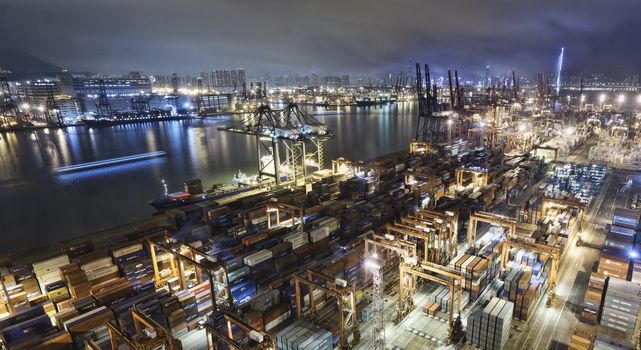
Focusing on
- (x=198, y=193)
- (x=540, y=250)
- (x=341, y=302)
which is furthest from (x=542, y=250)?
(x=198, y=193)

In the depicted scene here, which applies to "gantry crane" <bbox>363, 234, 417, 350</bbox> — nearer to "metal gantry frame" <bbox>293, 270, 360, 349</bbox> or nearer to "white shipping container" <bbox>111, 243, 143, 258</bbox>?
"metal gantry frame" <bbox>293, 270, 360, 349</bbox>

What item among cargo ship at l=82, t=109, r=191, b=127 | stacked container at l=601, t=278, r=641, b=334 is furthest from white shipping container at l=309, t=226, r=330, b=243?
cargo ship at l=82, t=109, r=191, b=127

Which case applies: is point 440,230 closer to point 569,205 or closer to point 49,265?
Result: point 569,205

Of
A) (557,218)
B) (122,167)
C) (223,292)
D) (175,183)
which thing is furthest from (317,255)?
(122,167)

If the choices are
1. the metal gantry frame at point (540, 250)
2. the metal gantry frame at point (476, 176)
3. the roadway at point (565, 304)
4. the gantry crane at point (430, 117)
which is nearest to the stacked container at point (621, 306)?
the roadway at point (565, 304)

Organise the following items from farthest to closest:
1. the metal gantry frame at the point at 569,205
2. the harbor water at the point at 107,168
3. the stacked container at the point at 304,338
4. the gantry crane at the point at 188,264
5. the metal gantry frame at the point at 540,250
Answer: the harbor water at the point at 107,168 < the metal gantry frame at the point at 569,205 < the metal gantry frame at the point at 540,250 < the gantry crane at the point at 188,264 < the stacked container at the point at 304,338

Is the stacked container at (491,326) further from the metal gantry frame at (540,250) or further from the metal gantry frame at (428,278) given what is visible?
the metal gantry frame at (540,250)
